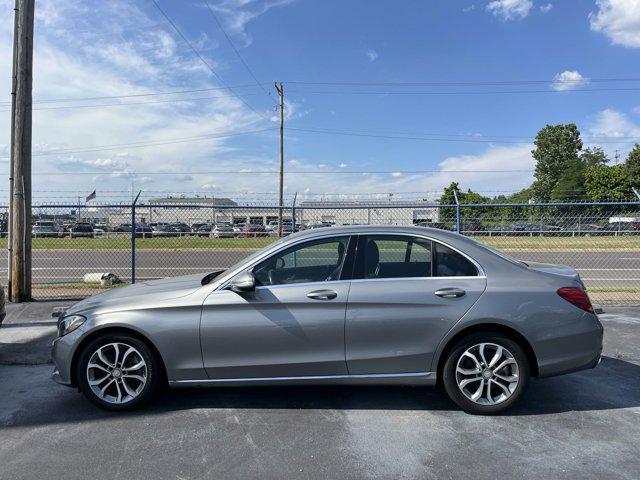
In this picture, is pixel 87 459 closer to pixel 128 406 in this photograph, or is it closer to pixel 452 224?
pixel 128 406

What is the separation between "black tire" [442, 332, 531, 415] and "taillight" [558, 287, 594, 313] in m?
0.56

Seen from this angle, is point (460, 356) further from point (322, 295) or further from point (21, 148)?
point (21, 148)

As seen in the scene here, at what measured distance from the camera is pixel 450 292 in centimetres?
390

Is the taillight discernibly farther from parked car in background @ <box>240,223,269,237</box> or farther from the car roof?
parked car in background @ <box>240,223,269,237</box>

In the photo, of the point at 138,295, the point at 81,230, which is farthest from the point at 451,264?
the point at 81,230

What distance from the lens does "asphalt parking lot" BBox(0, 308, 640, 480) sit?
10.3ft

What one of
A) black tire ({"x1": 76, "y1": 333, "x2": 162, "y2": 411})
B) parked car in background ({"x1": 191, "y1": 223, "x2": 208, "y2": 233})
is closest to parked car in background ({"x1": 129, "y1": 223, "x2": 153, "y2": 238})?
parked car in background ({"x1": 191, "y1": 223, "x2": 208, "y2": 233})

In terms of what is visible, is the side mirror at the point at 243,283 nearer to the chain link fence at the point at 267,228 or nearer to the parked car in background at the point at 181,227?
the chain link fence at the point at 267,228

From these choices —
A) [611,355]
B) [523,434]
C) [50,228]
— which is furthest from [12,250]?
[611,355]

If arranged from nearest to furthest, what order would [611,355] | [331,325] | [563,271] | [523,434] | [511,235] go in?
[523,434] < [331,325] < [563,271] < [611,355] < [511,235]

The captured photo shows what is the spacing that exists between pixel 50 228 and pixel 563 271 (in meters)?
11.3

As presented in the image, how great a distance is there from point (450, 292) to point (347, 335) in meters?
0.91

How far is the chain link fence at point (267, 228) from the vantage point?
9.96 meters

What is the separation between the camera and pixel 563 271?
429 centimetres
